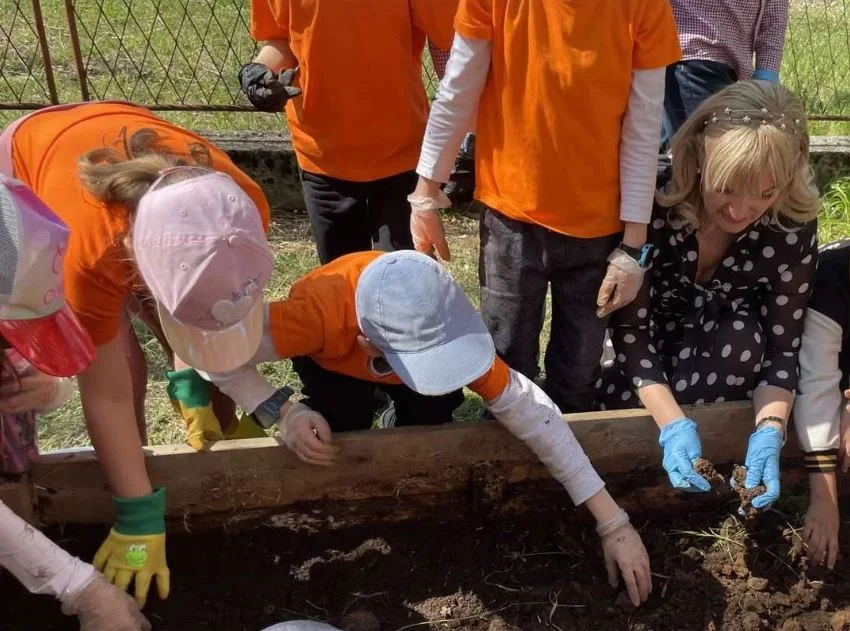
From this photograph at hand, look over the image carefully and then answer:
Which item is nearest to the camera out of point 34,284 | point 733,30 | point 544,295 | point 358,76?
point 34,284

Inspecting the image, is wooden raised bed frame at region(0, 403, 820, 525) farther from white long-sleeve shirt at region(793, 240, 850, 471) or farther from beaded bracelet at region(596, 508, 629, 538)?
beaded bracelet at region(596, 508, 629, 538)

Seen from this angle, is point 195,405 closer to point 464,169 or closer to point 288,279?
point 464,169

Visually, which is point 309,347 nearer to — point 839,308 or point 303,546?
point 303,546

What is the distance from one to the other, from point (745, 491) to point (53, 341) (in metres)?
1.57

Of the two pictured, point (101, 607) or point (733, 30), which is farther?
point (733, 30)

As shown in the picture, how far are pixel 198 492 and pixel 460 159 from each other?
4.00 ft

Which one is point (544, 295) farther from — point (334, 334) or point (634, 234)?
point (334, 334)

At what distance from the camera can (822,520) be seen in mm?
2229

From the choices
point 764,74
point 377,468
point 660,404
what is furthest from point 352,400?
point 764,74

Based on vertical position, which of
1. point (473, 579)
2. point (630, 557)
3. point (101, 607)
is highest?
point (101, 607)

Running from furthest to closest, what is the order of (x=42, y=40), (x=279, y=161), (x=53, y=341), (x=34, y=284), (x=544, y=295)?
(x=279, y=161) → (x=42, y=40) → (x=544, y=295) → (x=53, y=341) → (x=34, y=284)

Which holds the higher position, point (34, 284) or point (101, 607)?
point (34, 284)

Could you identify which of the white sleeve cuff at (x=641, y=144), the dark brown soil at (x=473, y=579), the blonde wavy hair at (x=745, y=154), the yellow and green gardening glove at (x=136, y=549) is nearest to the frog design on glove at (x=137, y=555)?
the yellow and green gardening glove at (x=136, y=549)

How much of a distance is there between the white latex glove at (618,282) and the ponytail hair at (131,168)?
3.27 feet
